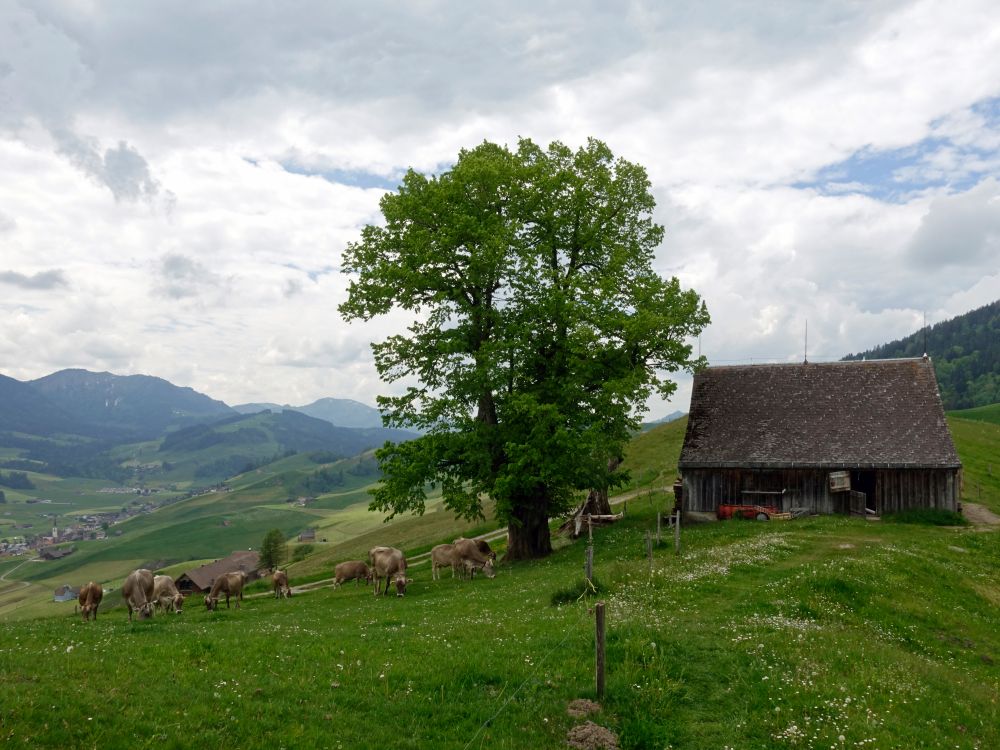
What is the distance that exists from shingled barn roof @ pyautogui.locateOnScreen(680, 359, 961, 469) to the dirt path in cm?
471

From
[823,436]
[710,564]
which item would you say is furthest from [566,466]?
[823,436]

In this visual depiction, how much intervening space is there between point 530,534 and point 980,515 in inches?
1230

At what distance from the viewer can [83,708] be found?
36.1 ft

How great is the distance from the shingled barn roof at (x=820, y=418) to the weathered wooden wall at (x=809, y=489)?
91 cm

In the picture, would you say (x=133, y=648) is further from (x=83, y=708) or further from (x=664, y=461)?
(x=664, y=461)

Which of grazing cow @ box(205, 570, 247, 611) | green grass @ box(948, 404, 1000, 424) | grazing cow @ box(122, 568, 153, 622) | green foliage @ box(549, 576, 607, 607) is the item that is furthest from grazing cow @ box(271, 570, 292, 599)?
green grass @ box(948, 404, 1000, 424)

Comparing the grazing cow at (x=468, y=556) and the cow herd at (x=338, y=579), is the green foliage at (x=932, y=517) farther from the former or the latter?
the cow herd at (x=338, y=579)

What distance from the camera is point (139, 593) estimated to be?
2948 centimetres

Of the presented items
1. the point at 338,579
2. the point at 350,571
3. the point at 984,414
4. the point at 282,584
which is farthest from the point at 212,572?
the point at 984,414

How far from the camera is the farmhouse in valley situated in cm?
9000

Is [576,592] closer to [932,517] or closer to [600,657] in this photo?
[600,657]

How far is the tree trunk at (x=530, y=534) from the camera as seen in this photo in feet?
120

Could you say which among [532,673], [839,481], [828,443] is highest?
[828,443]

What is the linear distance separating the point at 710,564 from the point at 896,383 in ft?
92.0
